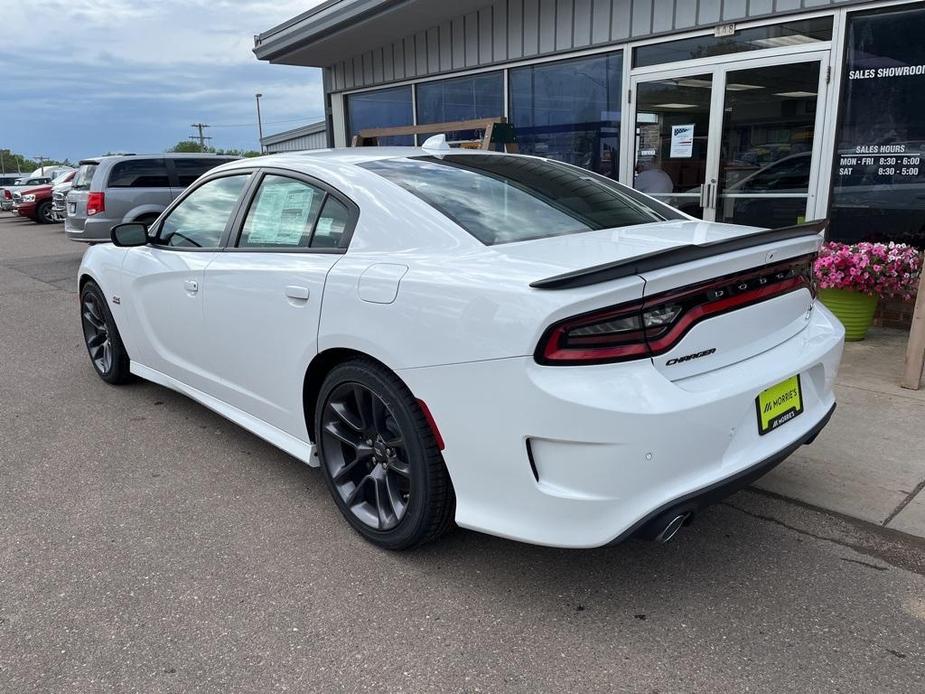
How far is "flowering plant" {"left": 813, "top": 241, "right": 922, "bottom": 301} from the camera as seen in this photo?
5.45 m

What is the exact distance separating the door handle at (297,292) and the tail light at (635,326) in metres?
1.18

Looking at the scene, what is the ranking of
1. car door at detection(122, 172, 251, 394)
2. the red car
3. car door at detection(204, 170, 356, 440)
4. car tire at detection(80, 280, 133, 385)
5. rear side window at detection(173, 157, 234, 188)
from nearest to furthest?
car door at detection(204, 170, 356, 440) < car door at detection(122, 172, 251, 394) < car tire at detection(80, 280, 133, 385) < rear side window at detection(173, 157, 234, 188) < the red car

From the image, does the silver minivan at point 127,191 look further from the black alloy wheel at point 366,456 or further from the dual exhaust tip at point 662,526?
the dual exhaust tip at point 662,526

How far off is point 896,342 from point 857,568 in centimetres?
368

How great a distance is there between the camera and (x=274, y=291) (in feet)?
10.4

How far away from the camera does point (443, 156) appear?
3484 millimetres

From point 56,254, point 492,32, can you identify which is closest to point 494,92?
point 492,32

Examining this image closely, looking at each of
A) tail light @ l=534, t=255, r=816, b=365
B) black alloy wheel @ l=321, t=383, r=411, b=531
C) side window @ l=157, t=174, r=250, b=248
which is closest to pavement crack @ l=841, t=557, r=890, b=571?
tail light @ l=534, t=255, r=816, b=365

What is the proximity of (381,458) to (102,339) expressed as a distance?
3.31m

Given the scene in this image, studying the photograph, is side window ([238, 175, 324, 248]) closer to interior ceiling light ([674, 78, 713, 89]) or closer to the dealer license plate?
the dealer license plate

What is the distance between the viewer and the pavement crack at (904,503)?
310cm

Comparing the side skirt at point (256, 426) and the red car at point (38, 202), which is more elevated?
the red car at point (38, 202)

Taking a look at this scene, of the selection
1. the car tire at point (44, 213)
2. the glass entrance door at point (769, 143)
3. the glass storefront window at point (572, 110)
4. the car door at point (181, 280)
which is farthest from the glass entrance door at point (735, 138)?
the car tire at point (44, 213)

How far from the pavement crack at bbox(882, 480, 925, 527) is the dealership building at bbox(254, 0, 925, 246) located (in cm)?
341
